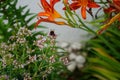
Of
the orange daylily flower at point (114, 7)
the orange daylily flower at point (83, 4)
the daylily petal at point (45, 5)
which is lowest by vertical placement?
the orange daylily flower at point (114, 7)

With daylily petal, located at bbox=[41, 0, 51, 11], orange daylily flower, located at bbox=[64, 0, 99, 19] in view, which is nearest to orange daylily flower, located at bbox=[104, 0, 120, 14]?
orange daylily flower, located at bbox=[64, 0, 99, 19]

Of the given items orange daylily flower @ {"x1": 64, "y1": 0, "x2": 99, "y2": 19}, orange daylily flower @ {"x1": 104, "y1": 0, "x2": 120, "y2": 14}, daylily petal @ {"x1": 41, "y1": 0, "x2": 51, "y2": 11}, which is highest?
daylily petal @ {"x1": 41, "y1": 0, "x2": 51, "y2": 11}

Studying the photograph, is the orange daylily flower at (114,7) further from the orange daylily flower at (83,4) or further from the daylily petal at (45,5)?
the daylily petal at (45,5)

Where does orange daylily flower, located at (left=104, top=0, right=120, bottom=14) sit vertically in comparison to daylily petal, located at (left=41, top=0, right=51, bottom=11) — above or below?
below

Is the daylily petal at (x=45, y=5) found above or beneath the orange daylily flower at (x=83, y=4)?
above

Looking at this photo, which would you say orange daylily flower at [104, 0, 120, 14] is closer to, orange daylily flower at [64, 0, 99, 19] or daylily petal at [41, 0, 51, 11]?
orange daylily flower at [64, 0, 99, 19]

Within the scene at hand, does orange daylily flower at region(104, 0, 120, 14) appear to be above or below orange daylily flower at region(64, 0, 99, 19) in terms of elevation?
below

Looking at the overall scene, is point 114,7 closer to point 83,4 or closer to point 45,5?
point 83,4

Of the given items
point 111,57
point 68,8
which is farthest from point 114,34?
point 68,8

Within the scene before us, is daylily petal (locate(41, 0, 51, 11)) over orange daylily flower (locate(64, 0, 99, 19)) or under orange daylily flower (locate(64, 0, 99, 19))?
over

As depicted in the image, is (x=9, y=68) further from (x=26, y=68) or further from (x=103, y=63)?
(x=103, y=63)

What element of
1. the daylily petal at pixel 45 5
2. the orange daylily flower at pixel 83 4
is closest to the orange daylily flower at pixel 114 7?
the orange daylily flower at pixel 83 4
